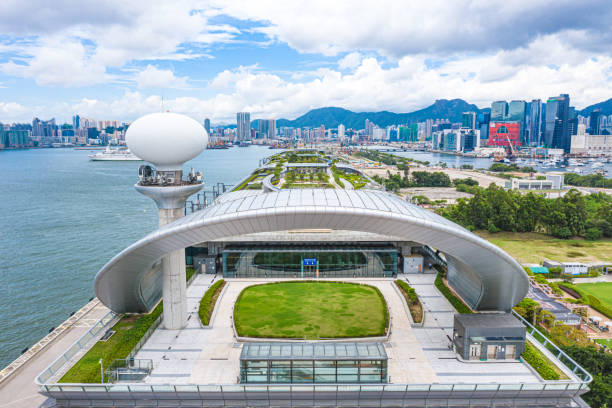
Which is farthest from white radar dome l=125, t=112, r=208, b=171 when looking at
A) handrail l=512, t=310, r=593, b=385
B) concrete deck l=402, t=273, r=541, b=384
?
handrail l=512, t=310, r=593, b=385

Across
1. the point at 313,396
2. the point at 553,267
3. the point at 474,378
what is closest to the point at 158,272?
the point at 313,396

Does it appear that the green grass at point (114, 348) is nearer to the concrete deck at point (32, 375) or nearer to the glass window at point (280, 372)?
the concrete deck at point (32, 375)

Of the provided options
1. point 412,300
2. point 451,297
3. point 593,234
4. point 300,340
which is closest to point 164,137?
point 300,340

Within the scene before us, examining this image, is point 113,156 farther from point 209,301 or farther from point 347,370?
point 347,370

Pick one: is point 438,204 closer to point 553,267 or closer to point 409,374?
point 553,267

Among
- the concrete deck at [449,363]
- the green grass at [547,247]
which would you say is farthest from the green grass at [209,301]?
the green grass at [547,247]

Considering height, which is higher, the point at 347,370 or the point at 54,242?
the point at 347,370

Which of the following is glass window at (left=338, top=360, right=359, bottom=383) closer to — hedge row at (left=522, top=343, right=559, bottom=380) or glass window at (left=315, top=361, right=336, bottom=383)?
glass window at (left=315, top=361, right=336, bottom=383)
